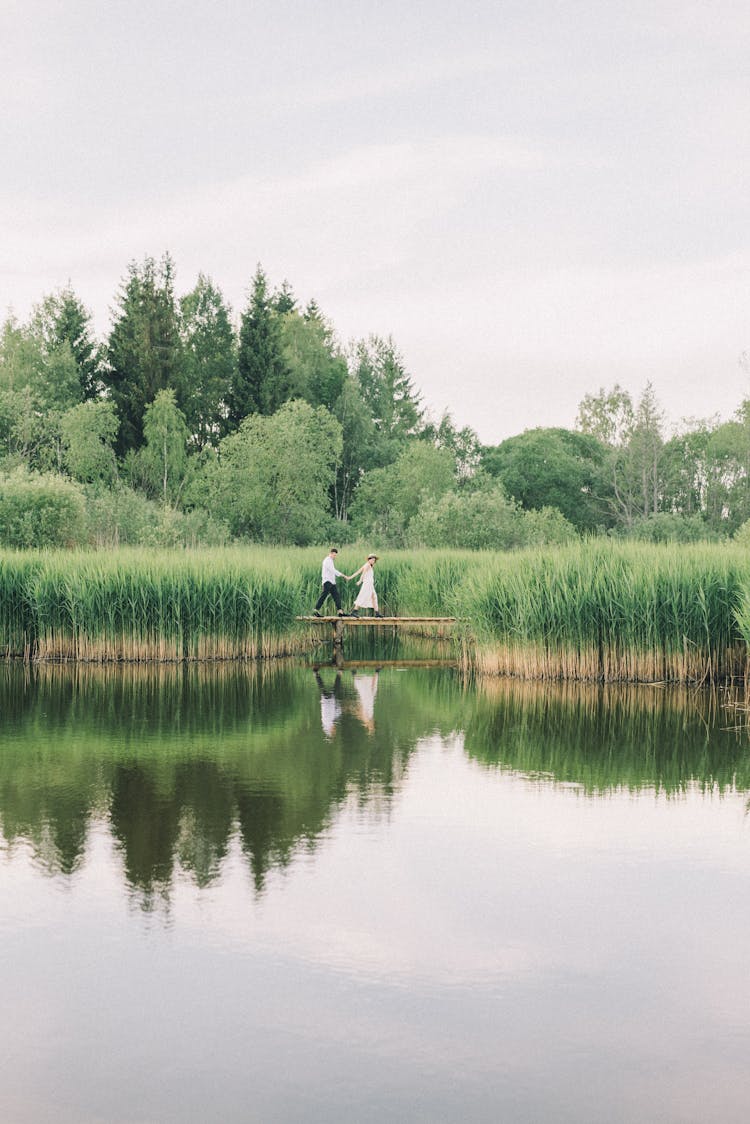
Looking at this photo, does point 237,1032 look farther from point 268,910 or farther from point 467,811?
point 467,811

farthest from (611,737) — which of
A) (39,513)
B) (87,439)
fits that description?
(87,439)

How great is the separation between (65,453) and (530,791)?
52280mm

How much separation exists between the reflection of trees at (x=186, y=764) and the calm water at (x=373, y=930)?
0.05 metres

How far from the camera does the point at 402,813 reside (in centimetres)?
979

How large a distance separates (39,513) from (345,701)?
1713cm

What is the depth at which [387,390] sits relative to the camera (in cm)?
8200

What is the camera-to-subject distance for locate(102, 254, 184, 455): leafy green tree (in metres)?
64.6

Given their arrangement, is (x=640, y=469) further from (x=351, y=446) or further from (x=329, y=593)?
(x=329, y=593)

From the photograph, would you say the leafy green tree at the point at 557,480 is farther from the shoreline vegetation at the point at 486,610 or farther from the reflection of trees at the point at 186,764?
the reflection of trees at the point at 186,764

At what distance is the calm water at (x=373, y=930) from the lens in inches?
197

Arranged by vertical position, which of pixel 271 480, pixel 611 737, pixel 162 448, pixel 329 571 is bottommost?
pixel 611 737

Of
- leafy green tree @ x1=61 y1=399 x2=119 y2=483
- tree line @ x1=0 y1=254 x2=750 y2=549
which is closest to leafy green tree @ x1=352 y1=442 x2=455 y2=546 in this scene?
tree line @ x1=0 y1=254 x2=750 y2=549

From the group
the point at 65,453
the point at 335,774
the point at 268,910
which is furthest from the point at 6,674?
the point at 65,453

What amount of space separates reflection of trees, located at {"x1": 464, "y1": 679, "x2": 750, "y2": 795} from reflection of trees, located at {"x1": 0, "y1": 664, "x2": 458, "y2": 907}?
90cm
